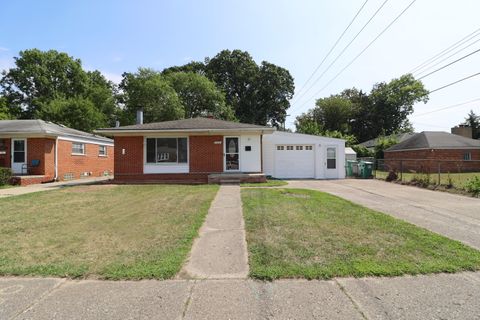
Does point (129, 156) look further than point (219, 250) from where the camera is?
Yes

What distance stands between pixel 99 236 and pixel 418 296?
5.01 metres

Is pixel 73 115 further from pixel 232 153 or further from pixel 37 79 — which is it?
pixel 232 153

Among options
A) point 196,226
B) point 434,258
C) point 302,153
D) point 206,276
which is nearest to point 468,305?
point 434,258

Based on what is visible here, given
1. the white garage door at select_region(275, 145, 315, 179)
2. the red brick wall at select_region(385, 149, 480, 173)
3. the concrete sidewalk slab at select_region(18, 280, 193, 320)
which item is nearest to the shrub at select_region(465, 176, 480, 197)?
the white garage door at select_region(275, 145, 315, 179)

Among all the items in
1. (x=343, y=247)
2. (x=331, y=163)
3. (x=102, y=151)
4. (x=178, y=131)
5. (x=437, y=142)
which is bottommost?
(x=343, y=247)

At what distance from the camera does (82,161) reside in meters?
20.0

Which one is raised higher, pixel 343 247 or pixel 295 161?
pixel 295 161

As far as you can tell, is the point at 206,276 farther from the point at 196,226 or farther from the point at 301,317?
the point at 196,226

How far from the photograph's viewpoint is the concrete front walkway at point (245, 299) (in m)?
2.86

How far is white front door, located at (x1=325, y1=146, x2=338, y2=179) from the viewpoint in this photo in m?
18.9

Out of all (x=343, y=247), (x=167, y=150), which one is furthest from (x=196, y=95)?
(x=343, y=247)

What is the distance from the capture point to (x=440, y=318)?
2781 millimetres

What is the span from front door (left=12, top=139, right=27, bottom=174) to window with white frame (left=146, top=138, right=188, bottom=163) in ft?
23.3

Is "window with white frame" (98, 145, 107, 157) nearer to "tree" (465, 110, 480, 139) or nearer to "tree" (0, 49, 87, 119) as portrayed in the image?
"tree" (0, 49, 87, 119)
